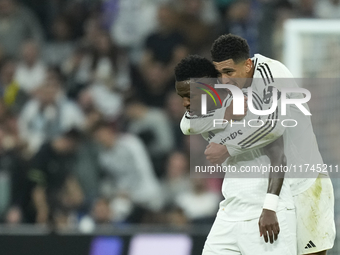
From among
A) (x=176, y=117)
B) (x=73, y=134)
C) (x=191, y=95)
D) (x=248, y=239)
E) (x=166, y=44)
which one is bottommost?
(x=248, y=239)

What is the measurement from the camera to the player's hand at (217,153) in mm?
2864

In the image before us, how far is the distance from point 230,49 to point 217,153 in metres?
0.50

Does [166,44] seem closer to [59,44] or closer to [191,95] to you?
[59,44]

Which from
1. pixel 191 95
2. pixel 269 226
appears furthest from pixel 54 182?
pixel 269 226

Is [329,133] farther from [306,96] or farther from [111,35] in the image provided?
[111,35]

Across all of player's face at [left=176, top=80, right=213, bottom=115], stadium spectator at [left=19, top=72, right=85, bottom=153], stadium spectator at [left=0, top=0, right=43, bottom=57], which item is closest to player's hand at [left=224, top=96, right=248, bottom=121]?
player's face at [left=176, top=80, right=213, bottom=115]

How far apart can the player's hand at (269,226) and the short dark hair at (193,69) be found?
28.7 inches

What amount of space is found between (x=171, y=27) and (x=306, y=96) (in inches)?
178

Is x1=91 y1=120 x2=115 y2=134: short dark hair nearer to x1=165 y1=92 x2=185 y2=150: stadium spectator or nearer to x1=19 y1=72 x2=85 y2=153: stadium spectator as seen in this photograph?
x1=19 y1=72 x2=85 y2=153: stadium spectator

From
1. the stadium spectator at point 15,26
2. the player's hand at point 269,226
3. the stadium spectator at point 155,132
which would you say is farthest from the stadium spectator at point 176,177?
the player's hand at point 269,226

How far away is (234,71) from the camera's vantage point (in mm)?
2889

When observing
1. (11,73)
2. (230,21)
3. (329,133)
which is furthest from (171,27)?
(329,133)

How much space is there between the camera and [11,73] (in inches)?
304

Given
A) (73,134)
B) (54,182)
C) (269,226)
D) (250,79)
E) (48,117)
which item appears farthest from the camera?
(48,117)
